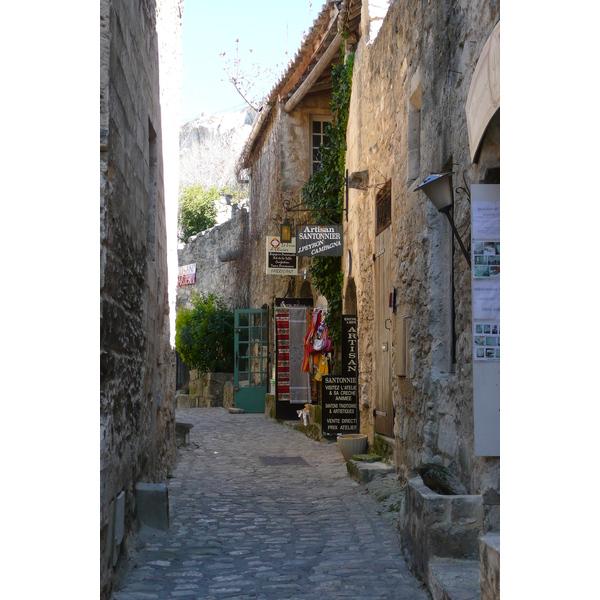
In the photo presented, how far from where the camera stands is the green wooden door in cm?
1659

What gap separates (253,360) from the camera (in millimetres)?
17672

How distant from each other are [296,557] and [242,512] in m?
1.48

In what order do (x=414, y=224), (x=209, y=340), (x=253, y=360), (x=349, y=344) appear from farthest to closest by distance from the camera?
(x=209, y=340) < (x=253, y=360) < (x=349, y=344) < (x=414, y=224)

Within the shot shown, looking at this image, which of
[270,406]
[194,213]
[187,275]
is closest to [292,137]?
[270,406]

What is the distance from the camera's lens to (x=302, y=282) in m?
15.1

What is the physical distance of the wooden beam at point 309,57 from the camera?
12312 millimetres

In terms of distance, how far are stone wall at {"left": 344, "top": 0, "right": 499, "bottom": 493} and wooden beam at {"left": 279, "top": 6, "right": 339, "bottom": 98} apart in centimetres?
363

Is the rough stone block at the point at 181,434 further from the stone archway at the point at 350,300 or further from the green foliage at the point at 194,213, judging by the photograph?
the green foliage at the point at 194,213

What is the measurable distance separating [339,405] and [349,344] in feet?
2.72

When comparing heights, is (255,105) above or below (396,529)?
above

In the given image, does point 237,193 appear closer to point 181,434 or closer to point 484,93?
point 181,434

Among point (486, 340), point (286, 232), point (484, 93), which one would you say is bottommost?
point (486, 340)
